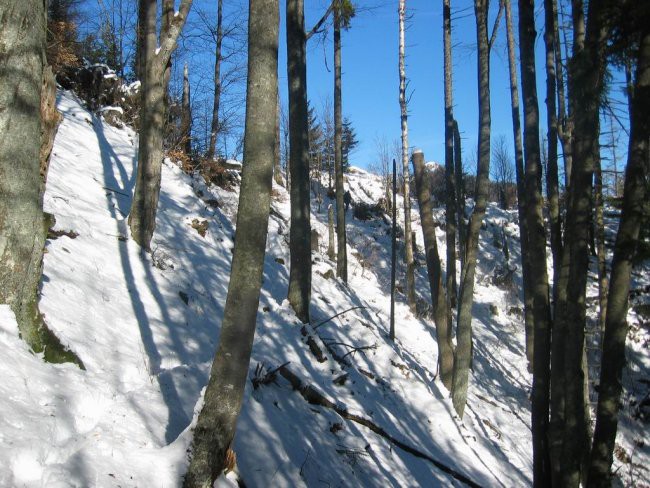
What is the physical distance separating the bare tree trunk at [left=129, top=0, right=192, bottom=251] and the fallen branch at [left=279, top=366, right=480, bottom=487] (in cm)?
382

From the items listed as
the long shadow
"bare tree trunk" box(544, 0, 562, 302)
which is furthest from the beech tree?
the long shadow

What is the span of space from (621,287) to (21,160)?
558 centimetres

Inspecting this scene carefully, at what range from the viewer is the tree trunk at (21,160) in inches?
138

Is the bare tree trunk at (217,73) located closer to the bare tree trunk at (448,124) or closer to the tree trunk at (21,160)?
the bare tree trunk at (448,124)

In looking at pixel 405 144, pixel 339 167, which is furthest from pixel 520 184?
pixel 405 144

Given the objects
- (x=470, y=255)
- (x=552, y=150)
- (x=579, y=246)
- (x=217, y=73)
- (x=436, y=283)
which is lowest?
(x=436, y=283)

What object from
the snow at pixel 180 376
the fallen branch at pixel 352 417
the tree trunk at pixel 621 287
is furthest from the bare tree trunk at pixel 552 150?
the snow at pixel 180 376

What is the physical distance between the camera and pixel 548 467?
19.4ft

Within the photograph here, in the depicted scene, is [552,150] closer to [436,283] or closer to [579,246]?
[436,283]

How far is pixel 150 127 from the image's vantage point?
788 centimetres

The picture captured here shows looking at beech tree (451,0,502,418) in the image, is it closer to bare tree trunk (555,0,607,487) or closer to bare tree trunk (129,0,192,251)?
bare tree trunk (555,0,607,487)

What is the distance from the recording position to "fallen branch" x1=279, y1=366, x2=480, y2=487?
560cm

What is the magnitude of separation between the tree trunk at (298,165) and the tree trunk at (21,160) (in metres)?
4.33

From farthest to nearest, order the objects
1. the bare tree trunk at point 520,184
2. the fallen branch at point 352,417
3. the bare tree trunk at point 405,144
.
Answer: the bare tree trunk at point 405,144 → the bare tree trunk at point 520,184 → the fallen branch at point 352,417
